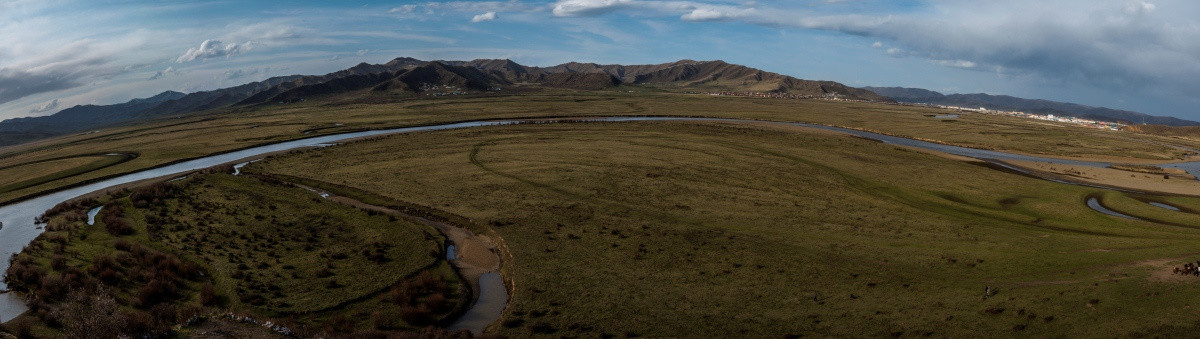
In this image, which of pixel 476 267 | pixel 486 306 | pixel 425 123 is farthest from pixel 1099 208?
pixel 425 123

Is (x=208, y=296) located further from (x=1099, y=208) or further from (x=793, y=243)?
(x=1099, y=208)

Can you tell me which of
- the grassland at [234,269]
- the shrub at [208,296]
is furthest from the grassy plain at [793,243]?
the shrub at [208,296]

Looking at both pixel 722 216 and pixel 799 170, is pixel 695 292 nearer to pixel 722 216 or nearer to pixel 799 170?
pixel 722 216

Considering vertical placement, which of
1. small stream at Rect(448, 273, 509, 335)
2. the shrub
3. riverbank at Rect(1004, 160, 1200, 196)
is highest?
riverbank at Rect(1004, 160, 1200, 196)

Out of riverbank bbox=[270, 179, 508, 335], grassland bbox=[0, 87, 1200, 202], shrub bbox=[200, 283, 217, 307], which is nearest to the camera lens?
shrub bbox=[200, 283, 217, 307]

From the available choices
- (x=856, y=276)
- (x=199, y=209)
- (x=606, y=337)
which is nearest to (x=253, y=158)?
(x=199, y=209)

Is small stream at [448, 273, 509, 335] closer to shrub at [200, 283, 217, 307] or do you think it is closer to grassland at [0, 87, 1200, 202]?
shrub at [200, 283, 217, 307]

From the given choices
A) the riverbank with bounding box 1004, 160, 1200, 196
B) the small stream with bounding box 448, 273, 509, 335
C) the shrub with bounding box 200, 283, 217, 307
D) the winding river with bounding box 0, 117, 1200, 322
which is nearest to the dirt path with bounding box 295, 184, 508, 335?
the small stream with bounding box 448, 273, 509, 335
